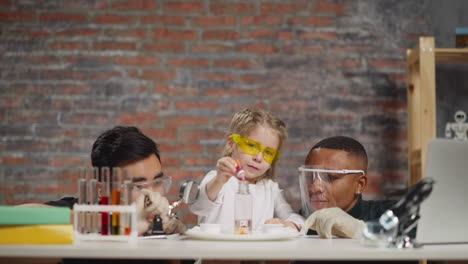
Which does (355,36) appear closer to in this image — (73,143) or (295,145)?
(295,145)

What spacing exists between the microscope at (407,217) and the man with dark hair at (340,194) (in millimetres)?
218

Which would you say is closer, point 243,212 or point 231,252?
point 231,252

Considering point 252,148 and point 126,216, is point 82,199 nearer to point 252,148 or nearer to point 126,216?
point 126,216

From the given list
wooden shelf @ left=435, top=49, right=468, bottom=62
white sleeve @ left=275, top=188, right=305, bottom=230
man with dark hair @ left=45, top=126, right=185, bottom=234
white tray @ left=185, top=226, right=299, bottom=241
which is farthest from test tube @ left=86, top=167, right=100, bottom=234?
wooden shelf @ left=435, top=49, right=468, bottom=62

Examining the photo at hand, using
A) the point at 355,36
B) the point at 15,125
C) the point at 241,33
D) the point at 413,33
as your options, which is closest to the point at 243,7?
the point at 241,33

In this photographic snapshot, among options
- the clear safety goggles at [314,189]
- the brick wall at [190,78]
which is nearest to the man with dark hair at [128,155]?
the clear safety goggles at [314,189]

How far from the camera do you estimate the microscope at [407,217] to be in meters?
1.39

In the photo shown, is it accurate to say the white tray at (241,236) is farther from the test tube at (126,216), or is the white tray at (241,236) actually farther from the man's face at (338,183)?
the man's face at (338,183)

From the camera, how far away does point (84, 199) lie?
1.53 meters

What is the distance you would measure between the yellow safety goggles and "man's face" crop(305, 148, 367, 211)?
0.73 ft

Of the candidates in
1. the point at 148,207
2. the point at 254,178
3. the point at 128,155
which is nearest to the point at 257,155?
the point at 254,178

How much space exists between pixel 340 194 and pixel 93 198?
117cm

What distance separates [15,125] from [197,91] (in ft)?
3.73

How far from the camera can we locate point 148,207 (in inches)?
67.3
